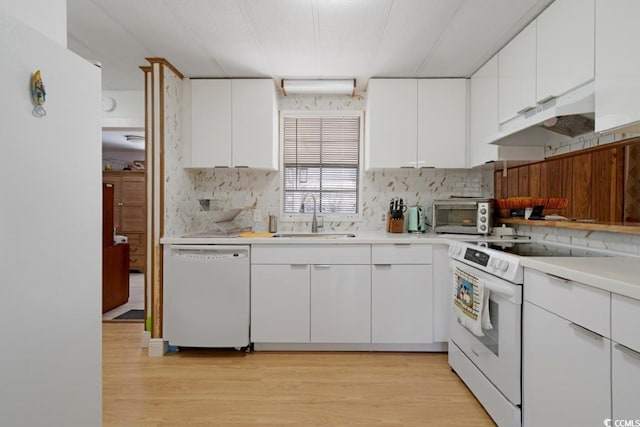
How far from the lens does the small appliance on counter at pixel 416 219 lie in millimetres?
3053

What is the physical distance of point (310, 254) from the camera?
103 inches

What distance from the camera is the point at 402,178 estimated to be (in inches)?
128

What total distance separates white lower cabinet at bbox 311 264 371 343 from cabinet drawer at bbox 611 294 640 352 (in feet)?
5.40

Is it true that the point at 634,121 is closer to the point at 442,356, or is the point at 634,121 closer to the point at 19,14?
the point at 442,356

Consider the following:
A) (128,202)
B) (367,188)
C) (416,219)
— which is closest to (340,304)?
(416,219)

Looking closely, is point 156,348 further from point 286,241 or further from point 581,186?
point 581,186

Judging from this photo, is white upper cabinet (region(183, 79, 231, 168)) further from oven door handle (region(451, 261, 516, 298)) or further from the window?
oven door handle (region(451, 261, 516, 298))

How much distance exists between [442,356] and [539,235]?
119 cm

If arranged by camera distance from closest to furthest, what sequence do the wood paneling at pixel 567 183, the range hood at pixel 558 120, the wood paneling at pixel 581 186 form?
1. the range hood at pixel 558 120
2. the wood paneling at pixel 581 186
3. the wood paneling at pixel 567 183

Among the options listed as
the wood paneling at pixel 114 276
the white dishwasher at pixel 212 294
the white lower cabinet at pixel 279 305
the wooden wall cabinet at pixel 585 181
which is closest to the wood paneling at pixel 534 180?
the wooden wall cabinet at pixel 585 181

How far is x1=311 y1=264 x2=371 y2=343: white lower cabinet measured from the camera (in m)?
2.60

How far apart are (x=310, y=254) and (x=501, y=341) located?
141 cm

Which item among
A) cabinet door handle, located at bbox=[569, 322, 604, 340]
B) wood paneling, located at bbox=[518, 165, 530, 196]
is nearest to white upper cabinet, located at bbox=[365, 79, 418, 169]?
wood paneling, located at bbox=[518, 165, 530, 196]

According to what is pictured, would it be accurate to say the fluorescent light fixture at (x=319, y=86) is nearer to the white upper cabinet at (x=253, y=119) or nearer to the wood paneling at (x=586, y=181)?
the white upper cabinet at (x=253, y=119)
